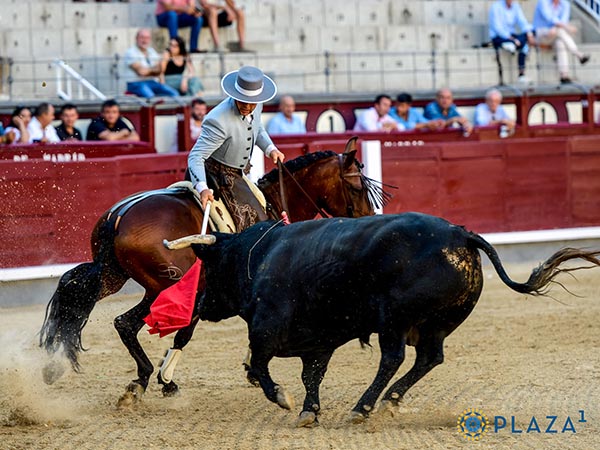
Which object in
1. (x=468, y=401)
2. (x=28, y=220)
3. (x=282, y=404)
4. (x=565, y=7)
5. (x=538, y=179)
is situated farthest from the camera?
(x=565, y=7)

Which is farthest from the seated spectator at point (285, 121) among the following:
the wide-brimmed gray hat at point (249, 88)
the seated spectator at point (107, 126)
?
the wide-brimmed gray hat at point (249, 88)

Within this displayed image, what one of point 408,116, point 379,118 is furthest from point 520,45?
point 379,118

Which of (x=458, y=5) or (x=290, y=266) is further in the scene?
(x=458, y=5)

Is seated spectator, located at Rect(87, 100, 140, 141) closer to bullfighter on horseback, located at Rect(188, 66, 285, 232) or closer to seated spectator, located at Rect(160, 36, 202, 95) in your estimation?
seated spectator, located at Rect(160, 36, 202, 95)

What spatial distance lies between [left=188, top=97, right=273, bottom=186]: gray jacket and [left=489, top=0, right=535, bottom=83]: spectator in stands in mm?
7877

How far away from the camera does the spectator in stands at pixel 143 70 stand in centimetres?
Answer: 1090

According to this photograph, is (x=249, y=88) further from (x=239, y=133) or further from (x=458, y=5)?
(x=458, y=5)

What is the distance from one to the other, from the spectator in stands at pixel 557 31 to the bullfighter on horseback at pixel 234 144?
8.36 metres

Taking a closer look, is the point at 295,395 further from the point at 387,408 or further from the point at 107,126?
the point at 107,126

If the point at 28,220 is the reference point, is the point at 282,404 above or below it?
below

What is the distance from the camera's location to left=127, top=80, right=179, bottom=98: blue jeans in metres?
10.8

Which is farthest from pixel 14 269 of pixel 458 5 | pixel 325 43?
pixel 458 5

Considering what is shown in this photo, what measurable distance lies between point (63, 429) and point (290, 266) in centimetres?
119

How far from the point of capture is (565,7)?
13859 mm
